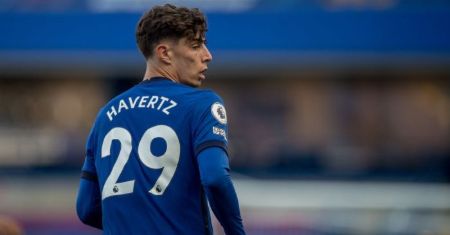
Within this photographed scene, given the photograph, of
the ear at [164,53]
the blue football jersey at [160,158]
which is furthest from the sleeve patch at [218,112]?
the ear at [164,53]

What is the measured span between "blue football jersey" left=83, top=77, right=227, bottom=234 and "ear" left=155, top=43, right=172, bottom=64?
71mm

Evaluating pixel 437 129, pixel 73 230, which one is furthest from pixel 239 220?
pixel 437 129

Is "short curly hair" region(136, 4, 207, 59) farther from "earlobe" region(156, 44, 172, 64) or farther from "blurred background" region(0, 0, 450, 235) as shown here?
"blurred background" region(0, 0, 450, 235)

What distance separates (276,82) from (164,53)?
1664 centimetres

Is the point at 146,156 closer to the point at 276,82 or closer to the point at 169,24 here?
the point at 169,24

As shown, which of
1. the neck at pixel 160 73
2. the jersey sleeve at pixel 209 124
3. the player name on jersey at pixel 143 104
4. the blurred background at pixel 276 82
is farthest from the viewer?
the blurred background at pixel 276 82

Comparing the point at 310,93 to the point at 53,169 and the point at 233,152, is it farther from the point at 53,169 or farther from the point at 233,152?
the point at 53,169

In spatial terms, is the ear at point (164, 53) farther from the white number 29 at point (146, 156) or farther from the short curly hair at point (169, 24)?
the white number 29 at point (146, 156)

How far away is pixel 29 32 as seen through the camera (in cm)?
1898

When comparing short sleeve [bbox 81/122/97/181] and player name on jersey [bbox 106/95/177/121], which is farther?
short sleeve [bbox 81/122/97/181]

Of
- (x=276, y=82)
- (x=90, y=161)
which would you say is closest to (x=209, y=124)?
(x=90, y=161)

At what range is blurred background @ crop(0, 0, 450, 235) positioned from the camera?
18.7 metres

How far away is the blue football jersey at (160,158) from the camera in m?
3.51

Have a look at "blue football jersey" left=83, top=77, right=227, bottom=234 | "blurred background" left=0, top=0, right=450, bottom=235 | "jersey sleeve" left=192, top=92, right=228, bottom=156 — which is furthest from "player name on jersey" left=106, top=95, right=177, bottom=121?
"blurred background" left=0, top=0, right=450, bottom=235
